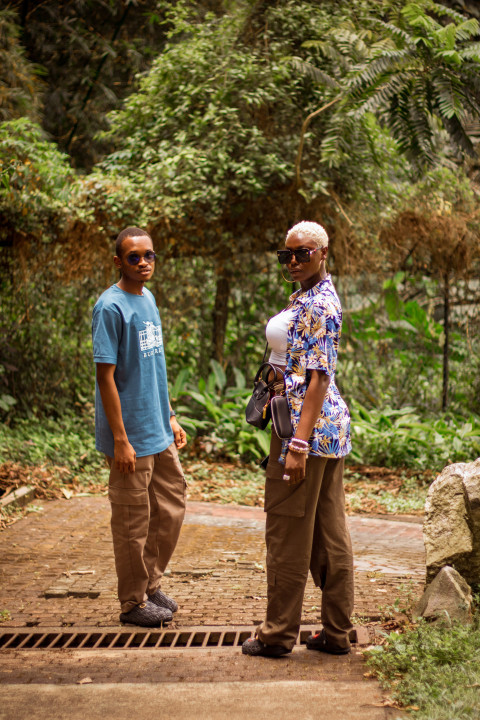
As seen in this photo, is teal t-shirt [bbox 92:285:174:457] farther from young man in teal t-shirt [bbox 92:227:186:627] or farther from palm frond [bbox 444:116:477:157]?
palm frond [bbox 444:116:477:157]

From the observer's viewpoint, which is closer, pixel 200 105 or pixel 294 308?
pixel 294 308

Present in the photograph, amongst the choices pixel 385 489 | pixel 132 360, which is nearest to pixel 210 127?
pixel 385 489

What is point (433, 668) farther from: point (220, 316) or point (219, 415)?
point (220, 316)

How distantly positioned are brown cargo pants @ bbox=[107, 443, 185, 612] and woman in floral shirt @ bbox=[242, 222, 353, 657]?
2.60 feet

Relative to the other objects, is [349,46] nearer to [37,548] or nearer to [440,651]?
[37,548]

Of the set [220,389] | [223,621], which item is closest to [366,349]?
[220,389]

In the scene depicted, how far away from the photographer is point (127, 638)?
3.93 m

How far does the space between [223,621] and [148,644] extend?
471 millimetres

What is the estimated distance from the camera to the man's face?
3979 mm

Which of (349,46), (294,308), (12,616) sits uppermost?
(349,46)

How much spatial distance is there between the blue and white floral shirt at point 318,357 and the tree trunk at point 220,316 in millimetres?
6813

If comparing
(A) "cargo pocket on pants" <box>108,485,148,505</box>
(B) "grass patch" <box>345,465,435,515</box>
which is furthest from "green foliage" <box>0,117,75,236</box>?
(A) "cargo pocket on pants" <box>108,485,148,505</box>

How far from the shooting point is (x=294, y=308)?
348 cm

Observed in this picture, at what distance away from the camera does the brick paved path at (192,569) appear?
428 centimetres
